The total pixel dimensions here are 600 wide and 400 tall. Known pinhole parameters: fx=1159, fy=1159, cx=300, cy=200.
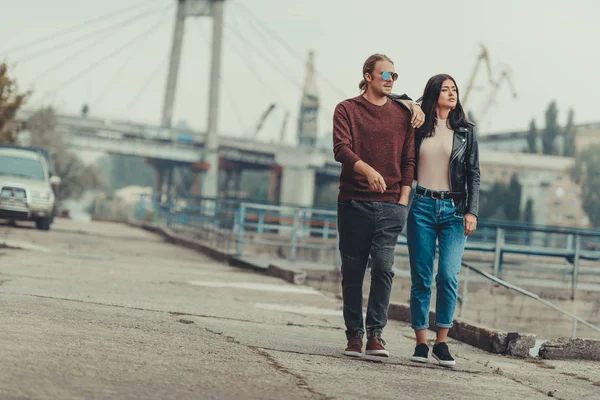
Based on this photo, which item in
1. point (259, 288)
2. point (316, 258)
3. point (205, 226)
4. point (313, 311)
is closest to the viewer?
point (313, 311)

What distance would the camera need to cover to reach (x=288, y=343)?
7.06 meters

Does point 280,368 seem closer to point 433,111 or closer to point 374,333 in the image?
point 374,333

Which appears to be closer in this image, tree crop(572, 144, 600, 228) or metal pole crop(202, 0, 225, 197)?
metal pole crop(202, 0, 225, 197)

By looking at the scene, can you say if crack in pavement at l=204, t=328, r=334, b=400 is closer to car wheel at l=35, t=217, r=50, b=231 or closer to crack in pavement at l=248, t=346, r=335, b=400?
crack in pavement at l=248, t=346, r=335, b=400

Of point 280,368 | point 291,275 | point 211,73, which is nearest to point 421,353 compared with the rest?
point 280,368

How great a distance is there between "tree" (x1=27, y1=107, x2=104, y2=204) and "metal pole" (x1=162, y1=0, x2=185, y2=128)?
686 centimetres

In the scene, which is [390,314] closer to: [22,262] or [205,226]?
[22,262]

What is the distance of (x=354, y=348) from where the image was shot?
6613 mm

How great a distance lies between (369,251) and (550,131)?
13469 cm

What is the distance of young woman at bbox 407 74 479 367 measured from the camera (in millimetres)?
6715

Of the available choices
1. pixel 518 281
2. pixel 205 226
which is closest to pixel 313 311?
pixel 518 281

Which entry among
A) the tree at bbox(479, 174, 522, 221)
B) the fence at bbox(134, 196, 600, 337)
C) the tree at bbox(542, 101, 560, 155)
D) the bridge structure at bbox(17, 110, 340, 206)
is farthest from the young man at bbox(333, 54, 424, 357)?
the tree at bbox(542, 101, 560, 155)

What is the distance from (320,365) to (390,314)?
4506 mm

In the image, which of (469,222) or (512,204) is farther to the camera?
(512,204)
